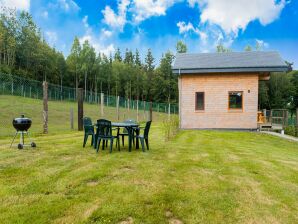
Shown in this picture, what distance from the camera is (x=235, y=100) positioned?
50.9 feet

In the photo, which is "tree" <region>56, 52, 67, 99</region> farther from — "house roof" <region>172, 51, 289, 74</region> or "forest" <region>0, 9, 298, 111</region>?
"house roof" <region>172, 51, 289, 74</region>

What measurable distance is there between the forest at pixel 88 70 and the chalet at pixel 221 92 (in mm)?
29322

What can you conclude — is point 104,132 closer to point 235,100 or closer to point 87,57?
point 235,100

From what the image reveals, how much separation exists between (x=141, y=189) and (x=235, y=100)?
41.7 feet

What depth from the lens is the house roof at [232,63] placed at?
14805mm

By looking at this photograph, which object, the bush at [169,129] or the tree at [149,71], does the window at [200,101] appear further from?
the tree at [149,71]

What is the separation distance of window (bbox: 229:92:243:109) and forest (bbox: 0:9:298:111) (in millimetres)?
29376

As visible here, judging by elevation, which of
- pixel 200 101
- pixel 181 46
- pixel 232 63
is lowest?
pixel 200 101

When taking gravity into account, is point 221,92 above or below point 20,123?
above

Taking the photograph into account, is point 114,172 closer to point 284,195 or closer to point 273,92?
point 284,195

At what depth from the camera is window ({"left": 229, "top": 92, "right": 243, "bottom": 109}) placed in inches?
604

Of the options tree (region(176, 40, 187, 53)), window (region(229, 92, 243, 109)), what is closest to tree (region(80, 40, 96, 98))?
tree (region(176, 40, 187, 53))

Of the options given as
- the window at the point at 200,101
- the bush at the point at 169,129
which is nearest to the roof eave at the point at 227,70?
the window at the point at 200,101

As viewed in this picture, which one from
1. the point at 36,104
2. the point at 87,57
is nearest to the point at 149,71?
the point at 87,57
